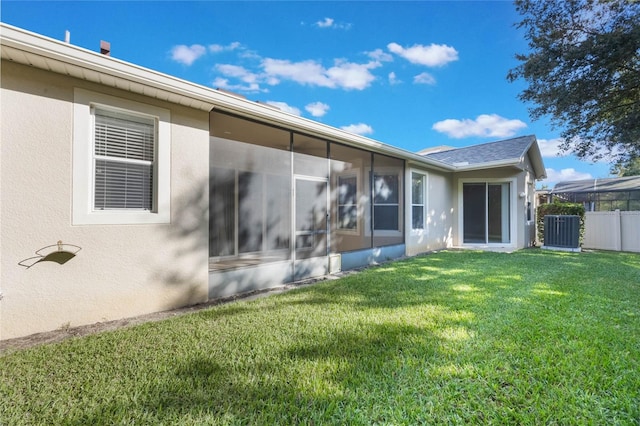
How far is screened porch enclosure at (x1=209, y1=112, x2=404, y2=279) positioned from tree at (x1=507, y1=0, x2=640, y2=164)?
19.2 ft

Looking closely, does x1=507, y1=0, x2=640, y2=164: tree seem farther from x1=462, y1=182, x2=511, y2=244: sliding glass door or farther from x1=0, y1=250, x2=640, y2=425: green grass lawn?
x1=0, y1=250, x2=640, y2=425: green grass lawn

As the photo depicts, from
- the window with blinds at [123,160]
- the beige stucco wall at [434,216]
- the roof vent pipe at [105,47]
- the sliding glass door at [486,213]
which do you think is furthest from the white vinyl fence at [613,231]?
the roof vent pipe at [105,47]

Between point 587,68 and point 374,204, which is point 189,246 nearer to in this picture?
point 374,204

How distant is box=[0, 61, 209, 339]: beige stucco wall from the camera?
3.02 meters

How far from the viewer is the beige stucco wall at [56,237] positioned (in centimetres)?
302

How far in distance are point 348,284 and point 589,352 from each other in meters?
3.30

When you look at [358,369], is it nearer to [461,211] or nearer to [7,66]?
[7,66]

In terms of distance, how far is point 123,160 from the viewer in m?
3.80

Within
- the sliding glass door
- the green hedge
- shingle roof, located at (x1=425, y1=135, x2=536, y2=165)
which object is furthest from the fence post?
shingle roof, located at (x1=425, y1=135, x2=536, y2=165)

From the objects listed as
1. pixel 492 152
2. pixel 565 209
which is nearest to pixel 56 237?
pixel 492 152

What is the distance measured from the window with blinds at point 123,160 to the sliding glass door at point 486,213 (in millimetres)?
10700

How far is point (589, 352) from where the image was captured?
268cm

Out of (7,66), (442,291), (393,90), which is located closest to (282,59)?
(393,90)

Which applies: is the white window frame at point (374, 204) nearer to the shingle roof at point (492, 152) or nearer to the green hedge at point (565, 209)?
the shingle roof at point (492, 152)
